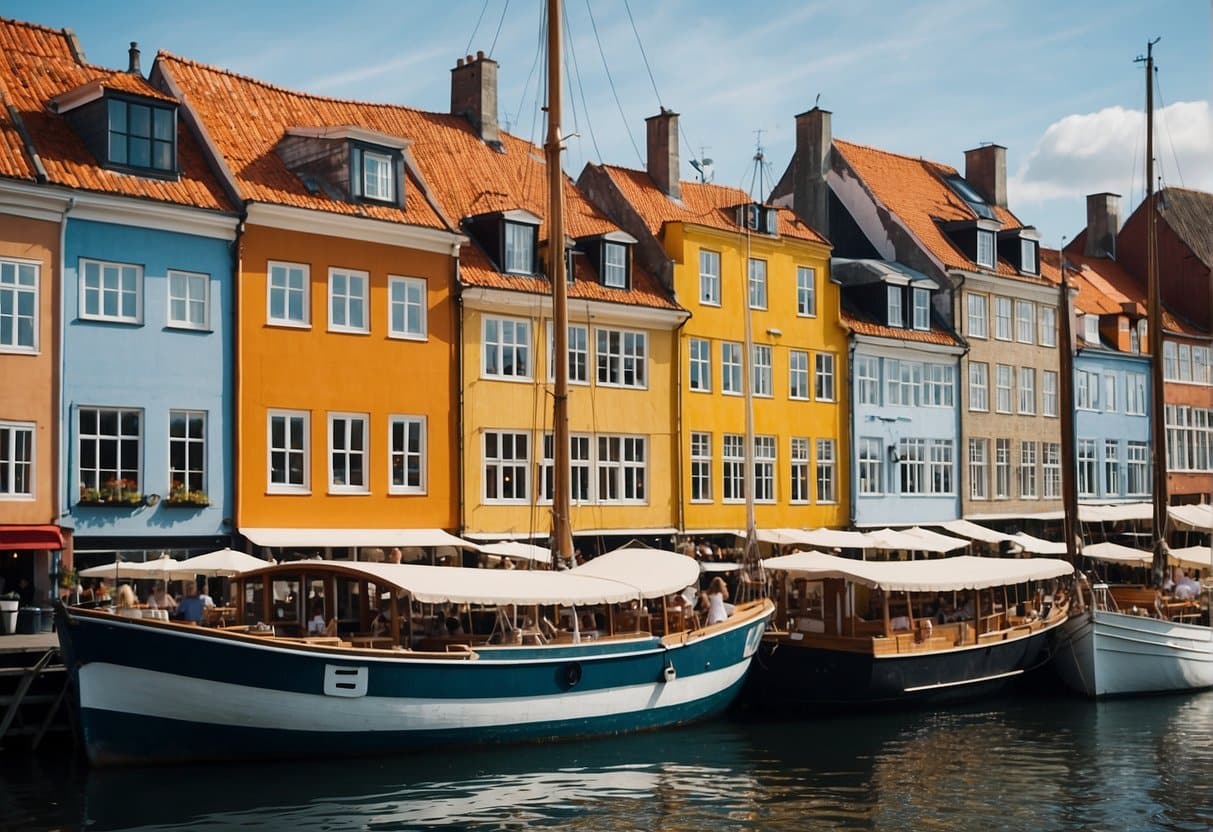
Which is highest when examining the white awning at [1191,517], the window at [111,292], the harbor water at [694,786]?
the window at [111,292]

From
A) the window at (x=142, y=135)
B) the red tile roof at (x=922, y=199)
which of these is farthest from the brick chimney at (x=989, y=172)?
the window at (x=142, y=135)

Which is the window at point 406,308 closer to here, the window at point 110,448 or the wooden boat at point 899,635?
the window at point 110,448

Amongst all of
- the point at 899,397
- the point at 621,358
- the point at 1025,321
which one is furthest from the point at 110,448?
the point at 1025,321

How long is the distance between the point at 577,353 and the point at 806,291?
946cm

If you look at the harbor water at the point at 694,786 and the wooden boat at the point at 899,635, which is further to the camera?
the wooden boat at the point at 899,635

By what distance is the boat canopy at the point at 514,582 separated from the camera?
24.0 m

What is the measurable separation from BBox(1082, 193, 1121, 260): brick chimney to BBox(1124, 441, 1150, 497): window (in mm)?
8086

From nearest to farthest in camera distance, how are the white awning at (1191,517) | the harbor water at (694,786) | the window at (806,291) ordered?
the harbor water at (694,786)
the window at (806,291)
the white awning at (1191,517)

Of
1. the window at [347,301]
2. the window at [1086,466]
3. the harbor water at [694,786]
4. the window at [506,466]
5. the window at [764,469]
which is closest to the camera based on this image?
the harbor water at [694,786]

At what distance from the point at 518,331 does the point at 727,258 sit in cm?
788

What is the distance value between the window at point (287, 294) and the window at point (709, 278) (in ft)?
39.9

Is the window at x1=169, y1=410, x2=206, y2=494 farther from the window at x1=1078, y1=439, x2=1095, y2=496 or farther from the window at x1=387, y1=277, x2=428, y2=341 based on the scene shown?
the window at x1=1078, y1=439, x2=1095, y2=496

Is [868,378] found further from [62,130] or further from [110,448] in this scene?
[62,130]

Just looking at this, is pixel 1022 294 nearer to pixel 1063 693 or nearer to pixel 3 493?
pixel 1063 693
